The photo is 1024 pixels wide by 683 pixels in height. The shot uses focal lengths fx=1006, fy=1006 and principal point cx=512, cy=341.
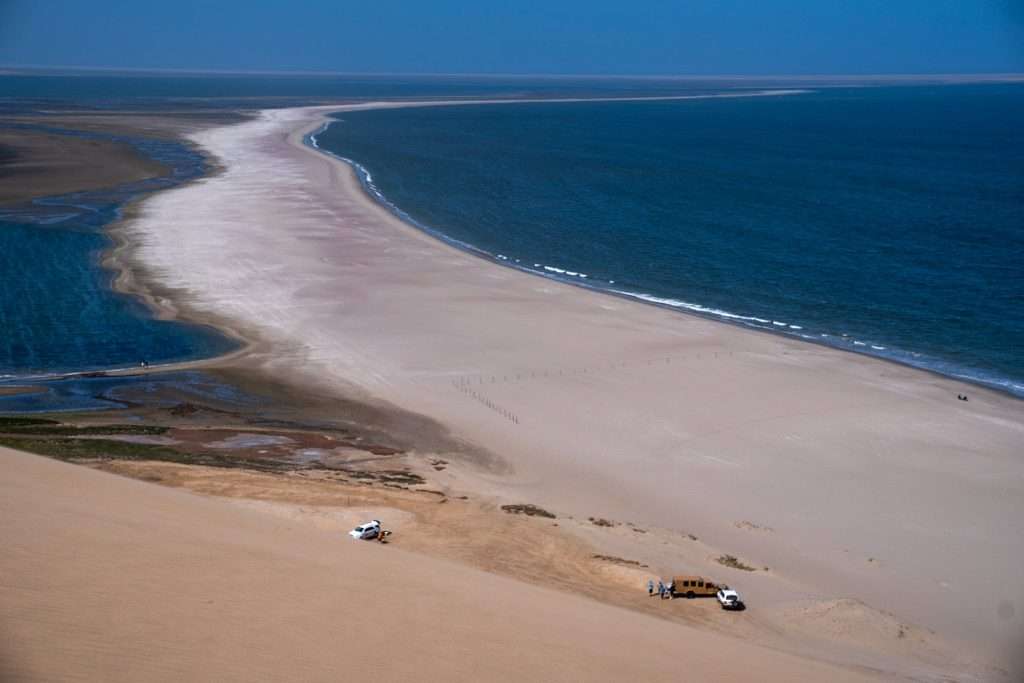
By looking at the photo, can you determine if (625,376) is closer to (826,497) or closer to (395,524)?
(826,497)

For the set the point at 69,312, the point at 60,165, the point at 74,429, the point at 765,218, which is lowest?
the point at 69,312

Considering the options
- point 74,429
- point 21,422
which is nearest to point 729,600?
point 74,429

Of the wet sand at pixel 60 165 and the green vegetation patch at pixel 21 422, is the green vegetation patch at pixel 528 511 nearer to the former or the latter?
the green vegetation patch at pixel 21 422

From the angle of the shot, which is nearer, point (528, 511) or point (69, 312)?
point (528, 511)

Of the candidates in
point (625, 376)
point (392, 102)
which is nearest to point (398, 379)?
point (625, 376)

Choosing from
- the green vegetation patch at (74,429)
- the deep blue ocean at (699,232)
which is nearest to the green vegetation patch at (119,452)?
the green vegetation patch at (74,429)

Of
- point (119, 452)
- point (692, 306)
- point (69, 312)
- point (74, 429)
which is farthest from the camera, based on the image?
point (692, 306)

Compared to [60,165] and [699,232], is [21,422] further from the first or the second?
[60,165]
